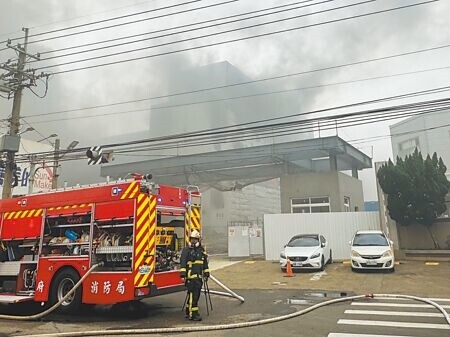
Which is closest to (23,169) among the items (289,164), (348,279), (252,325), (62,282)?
(289,164)

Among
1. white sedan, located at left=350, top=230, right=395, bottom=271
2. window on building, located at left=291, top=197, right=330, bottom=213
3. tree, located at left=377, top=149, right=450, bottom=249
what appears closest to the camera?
white sedan, located at left=350, top=230, right=395, bottom=271

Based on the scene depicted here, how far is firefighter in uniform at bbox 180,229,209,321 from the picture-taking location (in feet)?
27.1

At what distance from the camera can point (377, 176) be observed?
21.4m

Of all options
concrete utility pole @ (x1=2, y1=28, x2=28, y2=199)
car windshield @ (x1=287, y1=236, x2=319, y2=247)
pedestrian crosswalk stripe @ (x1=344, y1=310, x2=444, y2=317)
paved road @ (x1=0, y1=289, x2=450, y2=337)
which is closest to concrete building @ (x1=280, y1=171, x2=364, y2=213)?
car windshield @ (x1=287, y1=236, x2=319, y2=247)

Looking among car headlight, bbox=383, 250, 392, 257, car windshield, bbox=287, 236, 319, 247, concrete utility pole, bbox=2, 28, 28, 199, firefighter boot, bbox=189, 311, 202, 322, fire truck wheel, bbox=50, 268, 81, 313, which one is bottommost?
firefighter boot, bbox=189, 311, 202, 322

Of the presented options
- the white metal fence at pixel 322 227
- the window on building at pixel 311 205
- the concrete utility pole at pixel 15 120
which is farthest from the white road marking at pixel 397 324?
the window on building at pixel 311 205

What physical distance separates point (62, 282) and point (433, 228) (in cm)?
1765

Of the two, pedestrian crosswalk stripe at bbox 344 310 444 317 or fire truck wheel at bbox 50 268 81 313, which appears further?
fire truck wheel at bbox 50 268 81 313

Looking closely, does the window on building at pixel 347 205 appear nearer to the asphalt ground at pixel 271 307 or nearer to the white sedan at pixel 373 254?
the white sedan at pixel 373 254

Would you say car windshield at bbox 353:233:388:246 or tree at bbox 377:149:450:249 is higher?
tree at bbox 377:149:450:249

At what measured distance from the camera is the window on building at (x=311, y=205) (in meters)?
26.8

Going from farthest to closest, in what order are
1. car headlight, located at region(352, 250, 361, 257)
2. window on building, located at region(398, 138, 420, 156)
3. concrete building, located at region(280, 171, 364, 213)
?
window on building, located at region(398, 138, 420, 156), concrete building, located at region(280, 171, 364, 213), car headlight, located at region(352, 250, 361, 257)

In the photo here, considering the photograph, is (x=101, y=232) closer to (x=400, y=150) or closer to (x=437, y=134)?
(x=437, y=134)

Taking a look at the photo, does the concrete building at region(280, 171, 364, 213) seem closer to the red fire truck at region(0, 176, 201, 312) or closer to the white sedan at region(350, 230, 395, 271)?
the white sedan at region(350, 230, 395, 271)
